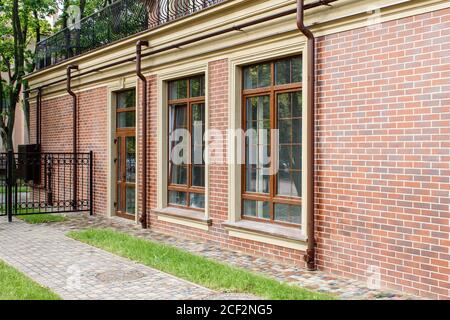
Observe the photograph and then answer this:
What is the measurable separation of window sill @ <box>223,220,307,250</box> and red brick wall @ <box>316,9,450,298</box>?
1.28 ft

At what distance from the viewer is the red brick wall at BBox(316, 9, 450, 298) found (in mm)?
5430

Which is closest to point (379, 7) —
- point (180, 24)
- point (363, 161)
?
point (363, 161)

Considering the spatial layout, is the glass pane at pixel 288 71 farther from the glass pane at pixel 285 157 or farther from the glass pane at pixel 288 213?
the glass pane at pixel 288 213

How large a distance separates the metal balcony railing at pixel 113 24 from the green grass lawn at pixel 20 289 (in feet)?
17.4

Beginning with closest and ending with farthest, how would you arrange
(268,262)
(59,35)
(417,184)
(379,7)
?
(417,184), (379,7), (268,262), (59,35)

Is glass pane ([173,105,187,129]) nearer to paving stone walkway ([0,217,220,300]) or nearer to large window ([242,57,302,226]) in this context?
large window ([242,57,302,226])

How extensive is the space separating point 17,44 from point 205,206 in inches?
537

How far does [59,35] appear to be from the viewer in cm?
1527

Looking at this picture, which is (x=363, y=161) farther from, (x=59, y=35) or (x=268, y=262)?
Result: (x=59, y=35)

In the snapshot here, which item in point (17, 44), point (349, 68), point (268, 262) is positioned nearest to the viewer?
point (349, 68)

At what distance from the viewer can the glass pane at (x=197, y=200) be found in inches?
365

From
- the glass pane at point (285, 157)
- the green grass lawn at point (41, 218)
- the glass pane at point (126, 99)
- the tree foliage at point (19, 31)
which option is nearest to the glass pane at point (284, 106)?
the glass pane at point (285, 157)

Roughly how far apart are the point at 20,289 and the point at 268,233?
11.0 ft

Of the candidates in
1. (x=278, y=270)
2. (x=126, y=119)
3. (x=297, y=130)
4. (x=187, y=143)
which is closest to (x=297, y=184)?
(x=297, y=130)
